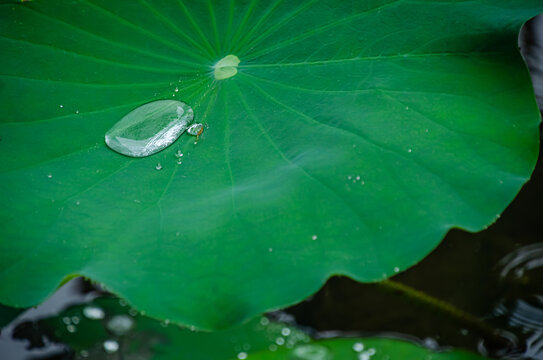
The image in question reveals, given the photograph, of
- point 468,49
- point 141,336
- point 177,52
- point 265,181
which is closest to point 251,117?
point 265,181

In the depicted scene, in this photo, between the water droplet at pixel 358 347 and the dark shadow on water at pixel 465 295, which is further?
the dark shadow on water at pixel 465 295

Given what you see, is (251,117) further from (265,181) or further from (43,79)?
(43,79)

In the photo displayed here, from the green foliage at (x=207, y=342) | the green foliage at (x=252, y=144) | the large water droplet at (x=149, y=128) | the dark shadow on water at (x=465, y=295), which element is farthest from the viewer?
the dark shadow on water at (x=465, y=295)

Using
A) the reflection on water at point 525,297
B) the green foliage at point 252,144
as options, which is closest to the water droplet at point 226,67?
the green foliage at point 252,144

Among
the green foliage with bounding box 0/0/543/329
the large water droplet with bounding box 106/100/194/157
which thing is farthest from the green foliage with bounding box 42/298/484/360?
the large water droplet with bounding box 106/100/194/157

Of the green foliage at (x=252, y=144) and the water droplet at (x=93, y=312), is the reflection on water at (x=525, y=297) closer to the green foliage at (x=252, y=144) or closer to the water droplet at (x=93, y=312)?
the green foliage at (x=252, y=144)

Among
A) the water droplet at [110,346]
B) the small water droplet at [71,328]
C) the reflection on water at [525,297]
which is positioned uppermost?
the small water droplet at [71,328]

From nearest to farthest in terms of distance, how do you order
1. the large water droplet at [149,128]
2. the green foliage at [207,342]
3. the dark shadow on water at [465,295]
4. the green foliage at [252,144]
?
the green foliage at [252,144] → the large water droplet at [149,128] → the green foliage at [207,342] → the dark shadow on water at [465,295]
